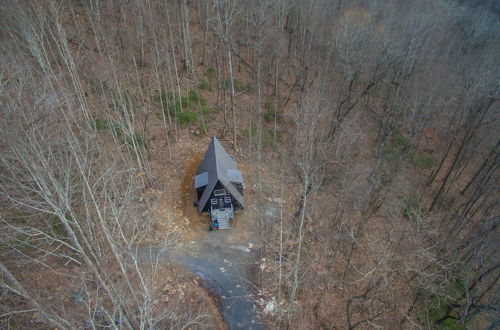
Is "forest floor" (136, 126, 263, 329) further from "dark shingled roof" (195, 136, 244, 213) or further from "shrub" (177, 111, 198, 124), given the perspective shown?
"shrub" (177, 111, 198, 124)

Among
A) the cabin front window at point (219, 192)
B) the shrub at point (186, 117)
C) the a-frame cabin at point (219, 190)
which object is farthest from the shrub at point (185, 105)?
the cabin front window at point (219, 192)

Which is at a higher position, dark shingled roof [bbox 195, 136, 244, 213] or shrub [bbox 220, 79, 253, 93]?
shrub [bbox 220, 79, 253, 93]

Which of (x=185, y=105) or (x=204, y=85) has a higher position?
Result: (x=204, y=85)

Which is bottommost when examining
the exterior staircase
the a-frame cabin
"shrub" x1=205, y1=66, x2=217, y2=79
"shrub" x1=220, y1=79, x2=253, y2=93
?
the exterior staircase

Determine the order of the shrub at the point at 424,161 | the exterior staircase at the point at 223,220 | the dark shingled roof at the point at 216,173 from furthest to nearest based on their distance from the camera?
the shrub at the point at 424,161
the dark shingled roof at the point at 216,173
the exterior staircase at the point at 223,220

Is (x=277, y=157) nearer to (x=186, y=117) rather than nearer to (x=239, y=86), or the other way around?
(x=186, y=117)

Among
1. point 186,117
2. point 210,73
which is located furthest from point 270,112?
point 186,117

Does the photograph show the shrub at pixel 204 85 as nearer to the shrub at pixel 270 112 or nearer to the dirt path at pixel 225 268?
the shrub at pixel 270 112

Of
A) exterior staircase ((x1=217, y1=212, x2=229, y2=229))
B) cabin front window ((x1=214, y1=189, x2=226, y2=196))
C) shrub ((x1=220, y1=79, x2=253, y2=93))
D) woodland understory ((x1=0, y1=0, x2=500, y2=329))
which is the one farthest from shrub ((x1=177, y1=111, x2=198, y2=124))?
exterior staircase ((x1=217, y1=212, x2=229, y2=229))
